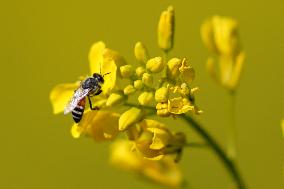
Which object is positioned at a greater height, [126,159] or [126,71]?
[126,71]

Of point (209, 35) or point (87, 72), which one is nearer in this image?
point (209, 35)

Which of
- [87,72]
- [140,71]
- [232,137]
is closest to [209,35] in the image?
[232,137]

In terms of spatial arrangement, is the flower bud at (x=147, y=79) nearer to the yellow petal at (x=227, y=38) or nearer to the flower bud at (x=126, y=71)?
the flower bud at (x=126, y=71)

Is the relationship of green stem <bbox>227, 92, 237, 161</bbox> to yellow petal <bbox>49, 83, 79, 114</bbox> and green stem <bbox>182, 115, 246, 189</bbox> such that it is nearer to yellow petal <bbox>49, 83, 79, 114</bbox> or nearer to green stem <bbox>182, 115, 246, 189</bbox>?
green stem <bbox>182, 115, 246, 189</bbox>

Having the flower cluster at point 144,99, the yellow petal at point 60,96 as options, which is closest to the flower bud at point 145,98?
the flower cluster at point 144,99

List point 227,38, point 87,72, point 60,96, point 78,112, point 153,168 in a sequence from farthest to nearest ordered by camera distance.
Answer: point 87,72 < point 153,168 < point 227,38 < point 60,96 < point 78,112

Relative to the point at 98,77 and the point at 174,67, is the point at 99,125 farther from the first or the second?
the point at 174,67

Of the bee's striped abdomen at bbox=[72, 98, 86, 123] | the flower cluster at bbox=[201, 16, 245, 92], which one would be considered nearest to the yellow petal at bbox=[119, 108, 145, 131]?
the bee's striped abdomen at bbox=[72, 98, 86, 123]
